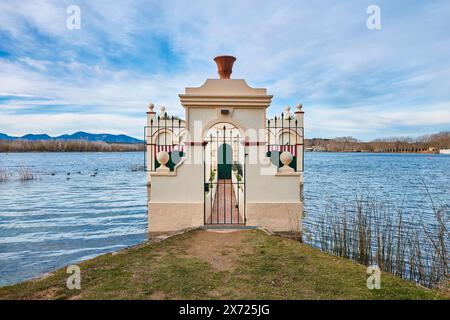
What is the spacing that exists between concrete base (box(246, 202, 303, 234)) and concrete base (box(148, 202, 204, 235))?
1.39 meters

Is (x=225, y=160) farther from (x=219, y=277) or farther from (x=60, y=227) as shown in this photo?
(x=219, y=277)

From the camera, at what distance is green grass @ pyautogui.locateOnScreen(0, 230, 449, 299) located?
4.15 m

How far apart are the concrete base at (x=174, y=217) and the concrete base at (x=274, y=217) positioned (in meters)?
1.39

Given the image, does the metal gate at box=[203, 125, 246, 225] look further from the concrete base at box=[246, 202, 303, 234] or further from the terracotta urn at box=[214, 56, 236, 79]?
the terracotta urn at box=[214, 56, 236, 79]

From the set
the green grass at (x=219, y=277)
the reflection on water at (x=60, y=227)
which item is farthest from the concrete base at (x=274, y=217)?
the reflection on water at (x=60, y=227)

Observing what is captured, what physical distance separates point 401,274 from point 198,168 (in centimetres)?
539

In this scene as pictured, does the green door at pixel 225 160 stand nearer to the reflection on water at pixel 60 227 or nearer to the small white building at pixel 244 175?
the reflection on water at pixel 60 227

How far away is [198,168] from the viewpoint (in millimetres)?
7773

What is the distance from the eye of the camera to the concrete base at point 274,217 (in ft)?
25.5

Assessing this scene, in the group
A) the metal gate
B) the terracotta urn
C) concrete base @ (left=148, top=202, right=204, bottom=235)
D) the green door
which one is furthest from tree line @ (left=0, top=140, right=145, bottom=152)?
the terracotta urn

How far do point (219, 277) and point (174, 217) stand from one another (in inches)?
129
